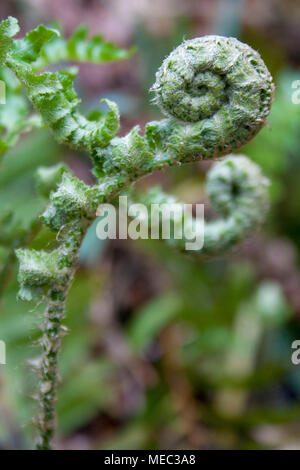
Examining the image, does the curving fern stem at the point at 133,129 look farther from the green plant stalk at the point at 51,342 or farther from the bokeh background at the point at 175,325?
the bokeh background at the point at 175,325

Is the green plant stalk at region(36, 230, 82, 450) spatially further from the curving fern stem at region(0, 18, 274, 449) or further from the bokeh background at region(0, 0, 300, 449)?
the bokeh background at region(0, 0, 300, 449)

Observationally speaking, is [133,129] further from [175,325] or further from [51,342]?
[175,325]

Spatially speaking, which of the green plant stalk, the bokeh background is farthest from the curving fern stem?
the bokeh background

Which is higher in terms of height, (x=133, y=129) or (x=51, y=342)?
(x=133, y=129)

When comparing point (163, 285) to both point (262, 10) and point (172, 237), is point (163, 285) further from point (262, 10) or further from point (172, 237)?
point (262, 10)

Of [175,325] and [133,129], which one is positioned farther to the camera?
[175,325]

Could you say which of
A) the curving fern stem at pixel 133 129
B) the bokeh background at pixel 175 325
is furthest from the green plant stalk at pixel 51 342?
the bokeh background at pixel 175 325

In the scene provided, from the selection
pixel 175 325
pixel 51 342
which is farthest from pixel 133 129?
pixel 175 325
